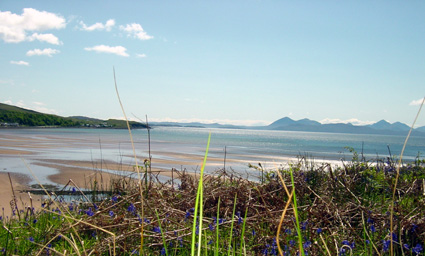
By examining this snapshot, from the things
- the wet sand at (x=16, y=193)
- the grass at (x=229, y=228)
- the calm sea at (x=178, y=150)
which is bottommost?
the calm sea at (x=178, y=150)

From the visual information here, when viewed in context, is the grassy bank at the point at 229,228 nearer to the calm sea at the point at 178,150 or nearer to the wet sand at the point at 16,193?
the calm sea at the point at 178,150

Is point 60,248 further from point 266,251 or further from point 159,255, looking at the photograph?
point 266,251

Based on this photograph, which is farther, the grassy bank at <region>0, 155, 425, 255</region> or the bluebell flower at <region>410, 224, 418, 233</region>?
the bluebell flower at <region>410, 224, 418, 233</region>

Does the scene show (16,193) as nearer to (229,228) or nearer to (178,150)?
(229,228)

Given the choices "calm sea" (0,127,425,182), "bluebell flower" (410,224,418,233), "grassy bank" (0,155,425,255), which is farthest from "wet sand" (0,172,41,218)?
"bluebell flower" (410,224,418,233)

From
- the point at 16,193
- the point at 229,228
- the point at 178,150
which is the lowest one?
the point at 178,150

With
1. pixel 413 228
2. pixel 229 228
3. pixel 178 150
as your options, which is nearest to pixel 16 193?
pixel 229 228

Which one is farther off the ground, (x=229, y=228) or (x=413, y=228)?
(x=413, y=228)

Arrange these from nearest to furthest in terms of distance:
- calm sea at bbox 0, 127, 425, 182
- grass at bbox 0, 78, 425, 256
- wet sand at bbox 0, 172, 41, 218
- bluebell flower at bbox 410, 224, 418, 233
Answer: grass at bbox 0, 78, 425, 256 < bluebell flower at bbox 410, 224, 418, 233 < wet sand at bbox 0, 172, 41, 218 < calm sea at bbox 0, 127, 425, 182

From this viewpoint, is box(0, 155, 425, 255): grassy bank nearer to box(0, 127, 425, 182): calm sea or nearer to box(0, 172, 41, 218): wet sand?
box(0, 127, 425, 182): calm sea

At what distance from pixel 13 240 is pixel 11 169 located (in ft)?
42.8

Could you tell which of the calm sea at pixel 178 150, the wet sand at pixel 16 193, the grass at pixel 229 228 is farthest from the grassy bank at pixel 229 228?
the wet sand at pixel 16 193

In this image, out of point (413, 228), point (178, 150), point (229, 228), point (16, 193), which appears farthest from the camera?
point (178, 150)

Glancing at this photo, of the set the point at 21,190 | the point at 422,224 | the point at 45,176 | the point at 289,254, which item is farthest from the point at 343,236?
the point at 45,176
